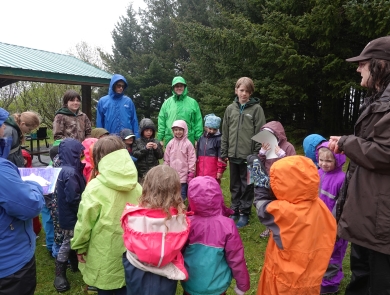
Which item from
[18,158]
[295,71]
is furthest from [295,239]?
[295,71]

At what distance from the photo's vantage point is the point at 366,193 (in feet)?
6.83

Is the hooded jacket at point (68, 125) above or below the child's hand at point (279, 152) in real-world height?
above

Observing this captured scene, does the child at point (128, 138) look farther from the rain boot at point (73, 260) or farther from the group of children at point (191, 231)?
the group of children at point (191, 231)

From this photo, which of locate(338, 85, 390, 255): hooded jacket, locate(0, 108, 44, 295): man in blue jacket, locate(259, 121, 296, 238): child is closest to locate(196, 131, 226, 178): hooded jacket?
locate(259, 121, 296, 238): child

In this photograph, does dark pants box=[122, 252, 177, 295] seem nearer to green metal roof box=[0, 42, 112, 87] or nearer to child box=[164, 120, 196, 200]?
child box=[164, 120, 196, 200]

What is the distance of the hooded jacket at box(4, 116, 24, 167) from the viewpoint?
132 inches

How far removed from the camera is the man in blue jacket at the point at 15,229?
6.47 ft

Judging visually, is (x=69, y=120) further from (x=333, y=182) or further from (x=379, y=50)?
(x=379, y=50)

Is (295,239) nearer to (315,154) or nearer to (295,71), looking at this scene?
(315,154)

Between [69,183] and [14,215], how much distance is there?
40.2 inches

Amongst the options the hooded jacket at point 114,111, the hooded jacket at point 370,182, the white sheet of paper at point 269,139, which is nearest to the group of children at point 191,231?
the hooded jacket at point 370,182

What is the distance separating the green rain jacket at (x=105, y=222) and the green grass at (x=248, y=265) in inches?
34.0

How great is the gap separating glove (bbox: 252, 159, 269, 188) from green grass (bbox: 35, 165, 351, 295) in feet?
4.32

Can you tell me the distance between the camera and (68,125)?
4461mm
